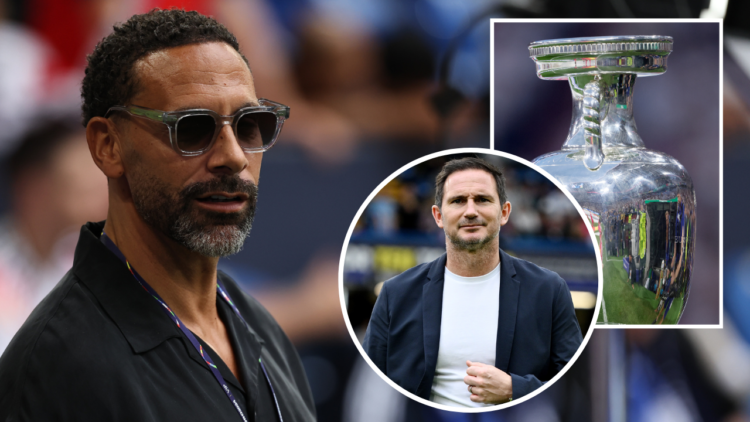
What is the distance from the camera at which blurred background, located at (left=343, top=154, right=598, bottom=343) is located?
1.46 meters

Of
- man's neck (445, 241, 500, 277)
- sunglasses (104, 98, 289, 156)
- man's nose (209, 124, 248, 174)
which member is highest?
sunglasses (104, 98, 289, 156)

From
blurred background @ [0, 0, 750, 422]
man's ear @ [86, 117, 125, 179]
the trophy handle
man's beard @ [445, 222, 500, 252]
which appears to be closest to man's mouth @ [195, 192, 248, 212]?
man's ear @ [86, 117, 125, 179]

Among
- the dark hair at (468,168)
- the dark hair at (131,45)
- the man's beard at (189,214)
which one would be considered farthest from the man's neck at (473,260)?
the dark hair at (131,45)

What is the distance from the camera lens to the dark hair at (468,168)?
1.50 metres

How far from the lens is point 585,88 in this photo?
128cm

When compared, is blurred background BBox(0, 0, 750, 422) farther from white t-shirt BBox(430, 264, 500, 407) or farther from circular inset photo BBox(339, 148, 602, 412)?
white t-shirt BBox(430, 264, 500, 407)

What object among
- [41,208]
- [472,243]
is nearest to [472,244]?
[472,243]

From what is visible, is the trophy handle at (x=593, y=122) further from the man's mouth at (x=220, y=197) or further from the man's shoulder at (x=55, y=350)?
the man's shoulder at (x=55, y=350)

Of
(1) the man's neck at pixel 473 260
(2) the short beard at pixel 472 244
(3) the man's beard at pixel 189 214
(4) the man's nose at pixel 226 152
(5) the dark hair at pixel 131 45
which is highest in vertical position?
(5) the dark hair at pixel 131 45

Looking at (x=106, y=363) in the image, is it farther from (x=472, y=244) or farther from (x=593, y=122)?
(x=593, y=122)

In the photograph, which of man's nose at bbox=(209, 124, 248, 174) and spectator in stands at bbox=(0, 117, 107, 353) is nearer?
man's nose at bbox=(209, 124, 248, 174)

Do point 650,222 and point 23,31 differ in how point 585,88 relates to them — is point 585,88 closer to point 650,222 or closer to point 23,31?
point 650,222

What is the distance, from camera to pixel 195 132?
998 millimetres

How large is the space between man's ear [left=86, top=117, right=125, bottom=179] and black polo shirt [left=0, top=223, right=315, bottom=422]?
111 mm
